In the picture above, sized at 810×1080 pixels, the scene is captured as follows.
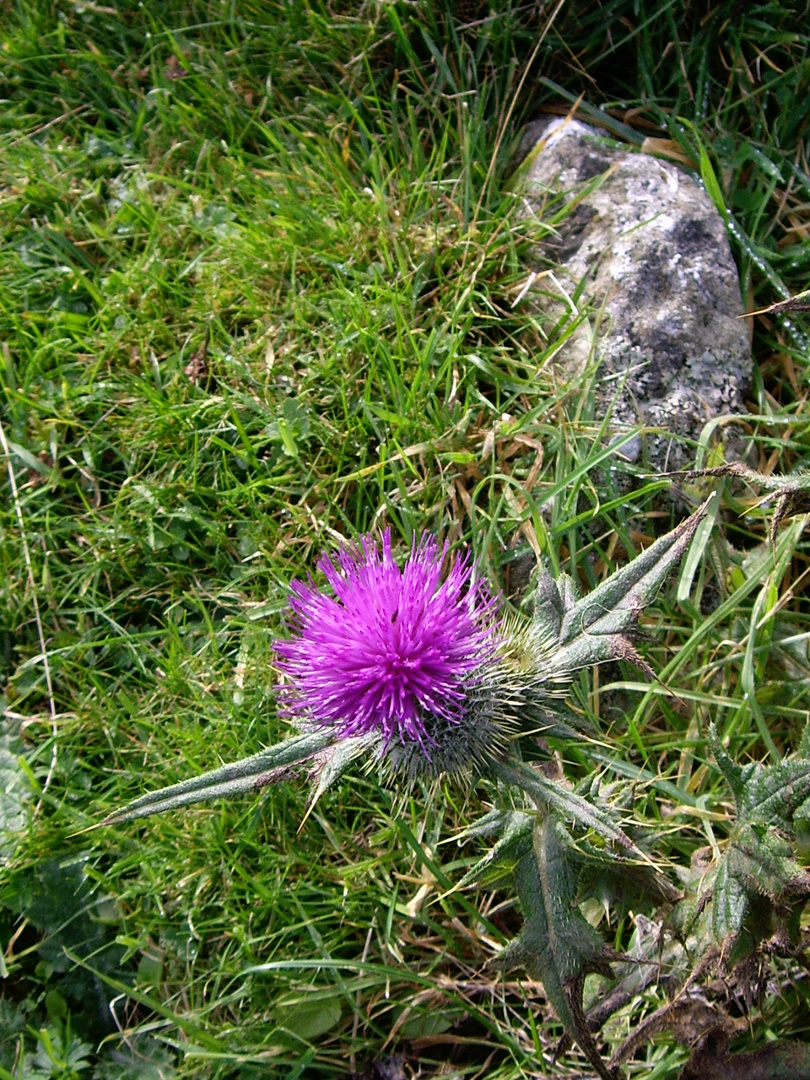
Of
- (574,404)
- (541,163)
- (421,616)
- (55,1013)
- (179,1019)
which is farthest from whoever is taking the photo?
(541,163)

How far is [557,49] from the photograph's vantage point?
10.3 ft

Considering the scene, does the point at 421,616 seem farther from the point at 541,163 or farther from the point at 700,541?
the point at 541,163

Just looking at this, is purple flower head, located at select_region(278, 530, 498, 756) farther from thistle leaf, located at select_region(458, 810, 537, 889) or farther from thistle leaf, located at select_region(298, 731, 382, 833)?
thistle leaf, located at select_region(458, 810, 537, 889)

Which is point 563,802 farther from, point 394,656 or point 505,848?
point 394,656

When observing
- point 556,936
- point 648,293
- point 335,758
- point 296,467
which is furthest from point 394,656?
point 648,293

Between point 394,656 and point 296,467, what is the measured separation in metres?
1.25

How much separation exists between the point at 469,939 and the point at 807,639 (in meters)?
1.26

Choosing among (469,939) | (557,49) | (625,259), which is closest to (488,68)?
(557,49)

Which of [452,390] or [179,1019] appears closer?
[179,1019]

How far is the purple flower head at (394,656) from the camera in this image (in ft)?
5.92

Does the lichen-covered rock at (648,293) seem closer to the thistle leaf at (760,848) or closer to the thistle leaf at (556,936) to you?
the thistle leaf at (760,848)

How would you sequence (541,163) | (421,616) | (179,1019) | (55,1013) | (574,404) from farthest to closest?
(541,163)
(574,404)
(55,1013)
(179,1019)
(421,616)

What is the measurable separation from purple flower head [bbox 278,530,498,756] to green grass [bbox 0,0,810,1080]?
254 mm

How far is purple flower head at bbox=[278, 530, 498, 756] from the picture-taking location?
181 centimetres
